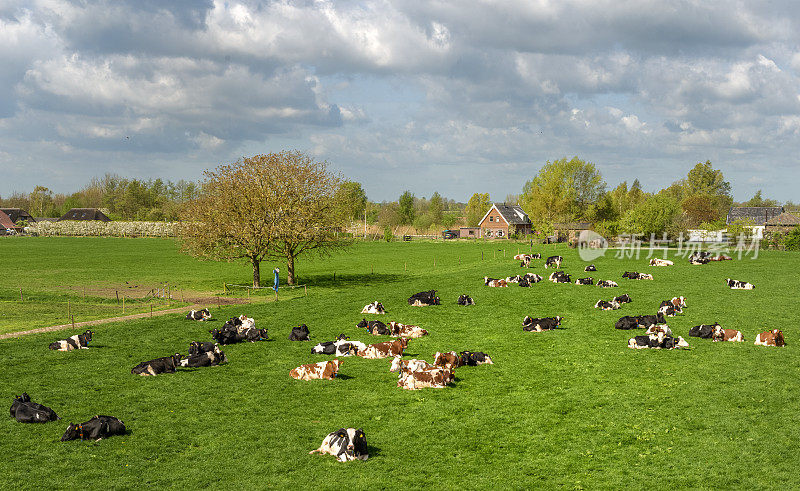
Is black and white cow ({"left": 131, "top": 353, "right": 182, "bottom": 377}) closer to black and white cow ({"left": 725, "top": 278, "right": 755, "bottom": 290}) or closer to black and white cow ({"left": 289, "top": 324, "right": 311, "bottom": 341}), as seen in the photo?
black and white cow ({"left": 289, "top": 324, "right": 311, "bottom": 341})

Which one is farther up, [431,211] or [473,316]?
[431,211]

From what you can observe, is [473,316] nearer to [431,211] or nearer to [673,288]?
[673,288]

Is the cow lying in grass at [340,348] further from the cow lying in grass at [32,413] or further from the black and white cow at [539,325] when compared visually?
the cow lying in grass at [32,413]

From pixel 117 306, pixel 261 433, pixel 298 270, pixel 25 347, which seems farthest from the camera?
pixel 298 270

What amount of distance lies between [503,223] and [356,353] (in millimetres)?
111576

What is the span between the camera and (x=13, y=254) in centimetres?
8231

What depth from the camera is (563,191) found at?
11306 cm

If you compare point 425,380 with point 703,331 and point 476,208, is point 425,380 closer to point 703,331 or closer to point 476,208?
point 703,331

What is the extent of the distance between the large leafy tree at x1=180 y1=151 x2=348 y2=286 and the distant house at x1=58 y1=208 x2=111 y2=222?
152m

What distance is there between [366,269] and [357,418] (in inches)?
1901

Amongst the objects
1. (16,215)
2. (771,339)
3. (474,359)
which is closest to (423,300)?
(474,359)

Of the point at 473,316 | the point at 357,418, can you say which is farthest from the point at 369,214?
the point at 357,418

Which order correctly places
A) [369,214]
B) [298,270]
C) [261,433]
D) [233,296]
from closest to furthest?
[261,433], [233,296], [298,270], [369,214]

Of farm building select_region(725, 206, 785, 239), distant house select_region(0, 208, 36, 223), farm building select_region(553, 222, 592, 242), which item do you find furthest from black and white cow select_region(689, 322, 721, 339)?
distant house select_region(0, 208, 36, 223)
